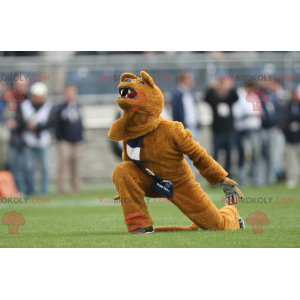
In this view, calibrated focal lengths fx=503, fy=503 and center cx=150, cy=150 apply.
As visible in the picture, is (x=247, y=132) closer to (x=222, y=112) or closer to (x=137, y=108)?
(x=222, y=112)

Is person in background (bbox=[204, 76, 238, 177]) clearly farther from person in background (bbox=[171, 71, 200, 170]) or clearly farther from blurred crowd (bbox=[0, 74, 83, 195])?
blurred crowd (bbox=[0, 74, 83, 195])

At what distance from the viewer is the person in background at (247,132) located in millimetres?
9023

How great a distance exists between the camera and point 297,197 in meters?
6.98

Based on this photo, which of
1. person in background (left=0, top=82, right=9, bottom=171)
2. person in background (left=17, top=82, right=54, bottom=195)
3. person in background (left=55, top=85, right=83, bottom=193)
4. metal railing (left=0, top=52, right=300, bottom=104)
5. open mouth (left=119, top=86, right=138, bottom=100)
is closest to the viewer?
open mouth (left=119, top=86, right=138, bottom=100)

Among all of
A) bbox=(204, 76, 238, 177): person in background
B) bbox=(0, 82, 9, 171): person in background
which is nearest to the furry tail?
bbox=(204, 76, 238, 177): person in background

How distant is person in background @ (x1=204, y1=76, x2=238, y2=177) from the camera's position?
884 centimetres

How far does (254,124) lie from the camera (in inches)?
360

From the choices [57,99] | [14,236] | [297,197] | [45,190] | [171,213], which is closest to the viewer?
[14,236]

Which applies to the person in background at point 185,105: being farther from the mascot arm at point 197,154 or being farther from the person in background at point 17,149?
the mascot arm at point 197,154

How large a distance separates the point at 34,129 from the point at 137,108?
5.32m

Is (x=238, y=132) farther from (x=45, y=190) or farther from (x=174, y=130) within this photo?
(x=174, y=130)

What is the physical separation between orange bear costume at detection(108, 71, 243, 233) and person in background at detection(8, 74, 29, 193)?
5437 mm

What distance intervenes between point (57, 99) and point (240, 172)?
4.15 metres

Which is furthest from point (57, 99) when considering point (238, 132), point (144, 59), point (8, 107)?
point (238, 132)
